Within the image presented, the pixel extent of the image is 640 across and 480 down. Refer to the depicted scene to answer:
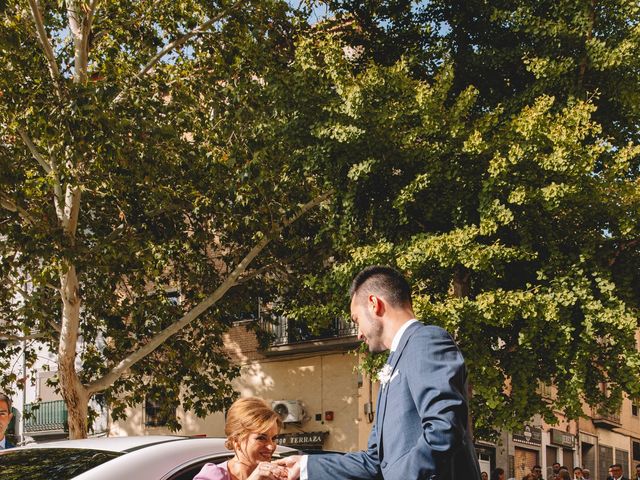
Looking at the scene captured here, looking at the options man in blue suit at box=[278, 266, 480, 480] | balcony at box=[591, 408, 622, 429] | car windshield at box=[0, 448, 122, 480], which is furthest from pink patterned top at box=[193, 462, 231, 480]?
balcony at box=[591, 408, 622, 429]

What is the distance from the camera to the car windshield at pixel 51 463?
4.14 m

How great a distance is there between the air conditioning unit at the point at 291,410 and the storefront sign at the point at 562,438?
11.6 meters

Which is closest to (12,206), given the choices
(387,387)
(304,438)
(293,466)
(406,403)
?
(304,438)

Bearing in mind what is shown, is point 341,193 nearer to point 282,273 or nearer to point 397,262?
point 397,262

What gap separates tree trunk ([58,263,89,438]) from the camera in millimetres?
17469

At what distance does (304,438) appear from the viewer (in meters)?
25.1

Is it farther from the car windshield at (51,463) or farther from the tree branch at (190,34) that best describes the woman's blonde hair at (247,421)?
the tree branch at (190,34)

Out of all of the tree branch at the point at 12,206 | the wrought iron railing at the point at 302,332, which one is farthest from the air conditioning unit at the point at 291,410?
the tree branch at the point at 12,206

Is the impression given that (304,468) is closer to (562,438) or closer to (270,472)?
(270,472)

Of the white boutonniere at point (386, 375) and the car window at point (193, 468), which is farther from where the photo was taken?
the car window at point (193, 468)

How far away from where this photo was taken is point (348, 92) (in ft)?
51.7

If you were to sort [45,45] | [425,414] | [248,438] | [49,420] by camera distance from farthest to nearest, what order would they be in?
[49,420]
[45,45]
[248,438]
[425,414]

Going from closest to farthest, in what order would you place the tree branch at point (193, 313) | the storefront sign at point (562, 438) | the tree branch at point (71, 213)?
the tree branch at point (71, 213) → the tree branch at point (193, 313) → the storefront sign at point (562, 438)

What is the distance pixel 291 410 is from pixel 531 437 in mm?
10018
